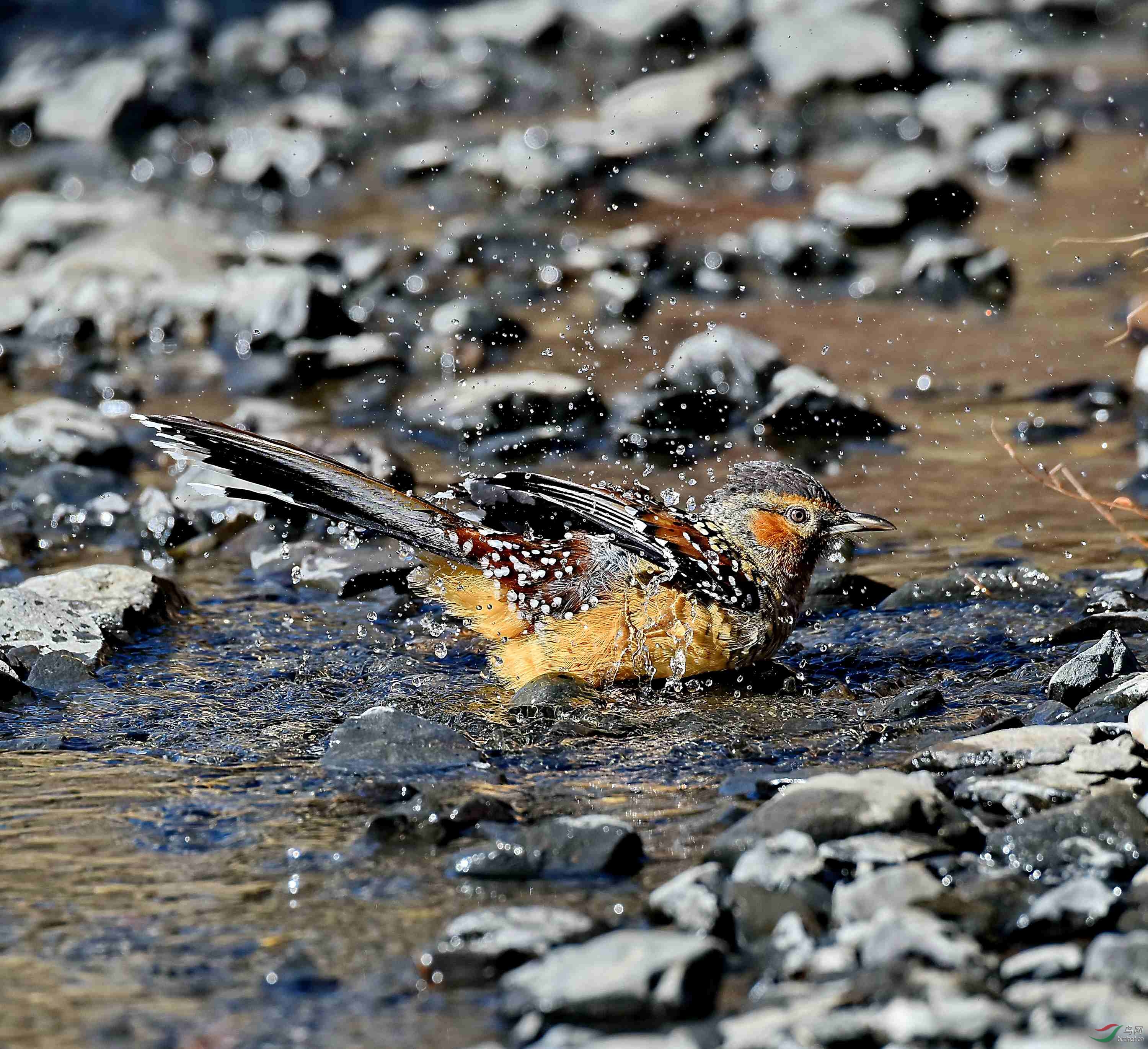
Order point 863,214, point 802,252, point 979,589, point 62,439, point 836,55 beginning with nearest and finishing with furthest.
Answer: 1. point 979,589
2. point 62,439
3. point 802,252
4. point 863,214
5. point 836,55

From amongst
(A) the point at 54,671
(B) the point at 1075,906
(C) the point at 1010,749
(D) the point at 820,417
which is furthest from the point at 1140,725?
(D) the point at 820,417

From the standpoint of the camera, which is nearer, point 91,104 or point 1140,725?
point 1140,725

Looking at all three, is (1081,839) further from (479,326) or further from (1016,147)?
(1016,147)

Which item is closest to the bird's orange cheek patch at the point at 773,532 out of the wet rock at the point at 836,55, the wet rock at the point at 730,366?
the wet rock at the point at 730,366

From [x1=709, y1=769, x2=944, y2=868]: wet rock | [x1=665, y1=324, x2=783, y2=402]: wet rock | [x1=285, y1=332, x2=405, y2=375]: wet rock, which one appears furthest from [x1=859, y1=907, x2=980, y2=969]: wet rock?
[x1=285, y1=332, x2=405, y2=375]: wet rock

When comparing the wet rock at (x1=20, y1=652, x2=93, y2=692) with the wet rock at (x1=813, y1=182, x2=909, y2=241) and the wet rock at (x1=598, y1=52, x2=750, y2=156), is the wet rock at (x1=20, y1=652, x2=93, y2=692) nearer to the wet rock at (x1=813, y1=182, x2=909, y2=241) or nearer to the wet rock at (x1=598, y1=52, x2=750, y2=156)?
the wet rock at (x1=813, y1=182, x2=909, y2=241)

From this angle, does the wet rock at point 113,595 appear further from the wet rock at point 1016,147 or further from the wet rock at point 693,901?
the wet rock at point 1016,147

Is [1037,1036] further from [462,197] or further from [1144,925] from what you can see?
[462,197]

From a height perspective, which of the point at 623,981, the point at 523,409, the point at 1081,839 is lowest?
the point at 523,409
